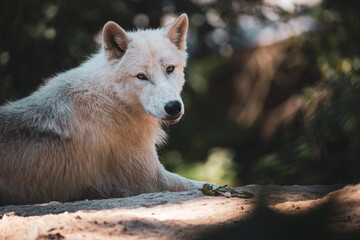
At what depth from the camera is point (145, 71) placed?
14.0 feet

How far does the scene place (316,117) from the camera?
151 inches

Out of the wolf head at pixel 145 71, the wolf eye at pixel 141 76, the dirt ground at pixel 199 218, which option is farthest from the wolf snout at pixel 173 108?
the dirt ground at pixel 199 218

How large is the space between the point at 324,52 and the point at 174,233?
7672 mm

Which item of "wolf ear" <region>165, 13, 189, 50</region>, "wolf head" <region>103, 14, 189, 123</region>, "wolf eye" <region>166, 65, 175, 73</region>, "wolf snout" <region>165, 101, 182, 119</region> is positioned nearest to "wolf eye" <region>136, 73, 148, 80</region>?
"wolf head" <region>103, 14, 189, 123</region>

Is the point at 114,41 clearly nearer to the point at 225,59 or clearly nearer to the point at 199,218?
the point at 199,218

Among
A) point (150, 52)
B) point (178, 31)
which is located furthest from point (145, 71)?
point (178, 31)

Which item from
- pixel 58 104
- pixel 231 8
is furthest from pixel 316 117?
pixel 231 8

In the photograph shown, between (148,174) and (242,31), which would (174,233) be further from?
(242,31)

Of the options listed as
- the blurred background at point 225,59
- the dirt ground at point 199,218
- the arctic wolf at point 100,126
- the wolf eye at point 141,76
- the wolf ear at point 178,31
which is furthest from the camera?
the blurred background at point 225,59

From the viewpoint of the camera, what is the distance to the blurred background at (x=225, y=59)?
787 centimetres

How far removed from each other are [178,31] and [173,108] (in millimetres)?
1215

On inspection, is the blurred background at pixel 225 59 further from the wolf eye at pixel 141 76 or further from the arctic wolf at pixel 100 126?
the wolf eye at pixel 141 76

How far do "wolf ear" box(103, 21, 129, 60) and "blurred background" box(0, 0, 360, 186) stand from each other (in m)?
2.00

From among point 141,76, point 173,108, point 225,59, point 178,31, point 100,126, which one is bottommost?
point 100,126
